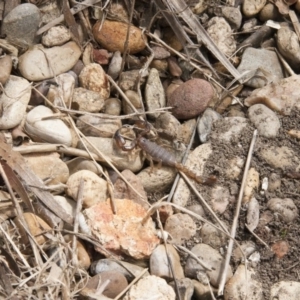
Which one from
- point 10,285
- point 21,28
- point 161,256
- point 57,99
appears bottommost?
point 161,256

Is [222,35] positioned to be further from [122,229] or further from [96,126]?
[122,229]

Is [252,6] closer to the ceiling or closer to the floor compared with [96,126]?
closer to the ceiling

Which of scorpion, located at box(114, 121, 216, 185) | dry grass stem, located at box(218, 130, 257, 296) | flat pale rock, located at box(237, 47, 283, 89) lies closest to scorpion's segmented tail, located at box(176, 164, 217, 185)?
scorpion, located at box(114, 121, 216, 185)

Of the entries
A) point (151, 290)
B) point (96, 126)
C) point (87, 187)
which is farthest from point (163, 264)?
point (96, 126)

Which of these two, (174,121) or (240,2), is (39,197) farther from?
(240,2)

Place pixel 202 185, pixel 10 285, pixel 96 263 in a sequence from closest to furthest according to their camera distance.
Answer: pixel 10 285, pixel 96 263, pixel 202 185

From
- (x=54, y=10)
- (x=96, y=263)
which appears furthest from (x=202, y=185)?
(x=54, y=10)

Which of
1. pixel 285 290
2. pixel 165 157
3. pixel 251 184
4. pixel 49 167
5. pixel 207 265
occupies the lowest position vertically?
pixel 285 290
